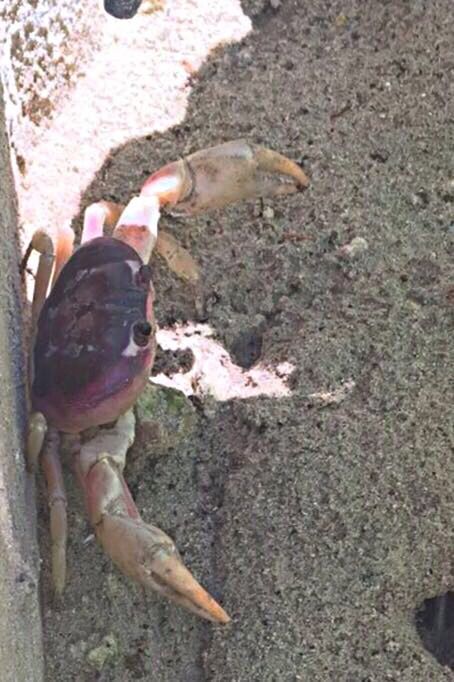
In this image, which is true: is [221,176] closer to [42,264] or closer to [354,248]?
[354,248]

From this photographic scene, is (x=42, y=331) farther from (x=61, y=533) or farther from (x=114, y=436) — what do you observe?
(x=61, y=533)

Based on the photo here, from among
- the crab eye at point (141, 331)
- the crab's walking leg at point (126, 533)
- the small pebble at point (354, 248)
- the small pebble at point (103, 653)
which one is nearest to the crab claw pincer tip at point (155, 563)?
the crab's walking leg at point (126, 533)

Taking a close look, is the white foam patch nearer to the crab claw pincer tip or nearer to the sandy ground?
the sandy ground

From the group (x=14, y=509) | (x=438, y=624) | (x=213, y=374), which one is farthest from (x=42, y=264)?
(x=438, y=624)

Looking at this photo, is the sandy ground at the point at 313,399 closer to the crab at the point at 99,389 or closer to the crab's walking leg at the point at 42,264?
the crab at the point at 99,389

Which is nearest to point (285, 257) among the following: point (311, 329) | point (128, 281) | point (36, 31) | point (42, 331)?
point (311, 329)
